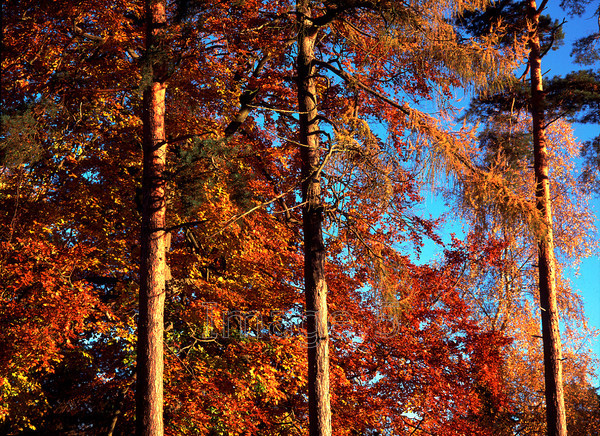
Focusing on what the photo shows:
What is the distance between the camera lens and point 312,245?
8.16 meters

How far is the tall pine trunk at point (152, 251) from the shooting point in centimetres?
773

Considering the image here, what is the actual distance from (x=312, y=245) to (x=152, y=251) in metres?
2.47

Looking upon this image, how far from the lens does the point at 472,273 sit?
52.6 feet

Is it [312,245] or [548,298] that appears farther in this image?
[548,298]

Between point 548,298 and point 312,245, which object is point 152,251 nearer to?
point 312,245

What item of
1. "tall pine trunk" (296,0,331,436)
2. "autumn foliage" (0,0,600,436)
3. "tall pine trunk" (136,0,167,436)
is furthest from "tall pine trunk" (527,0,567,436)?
"tall pine trunk" (136,0,167,436)

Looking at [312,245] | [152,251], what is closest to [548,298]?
[312,245]

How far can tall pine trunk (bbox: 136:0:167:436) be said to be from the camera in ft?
25.4

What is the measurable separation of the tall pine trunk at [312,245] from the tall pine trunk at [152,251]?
7.34 ft

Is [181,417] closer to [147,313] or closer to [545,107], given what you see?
[147,313]

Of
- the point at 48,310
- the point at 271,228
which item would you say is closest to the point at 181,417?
the point at 48,310

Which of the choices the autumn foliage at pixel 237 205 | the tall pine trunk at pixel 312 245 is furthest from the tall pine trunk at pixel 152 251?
the tall pine trunk at pixel 312 245

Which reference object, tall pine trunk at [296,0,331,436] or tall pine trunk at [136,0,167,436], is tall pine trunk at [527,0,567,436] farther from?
tall pine trunk at [136,0,167,436]

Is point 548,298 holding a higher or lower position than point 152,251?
lower
